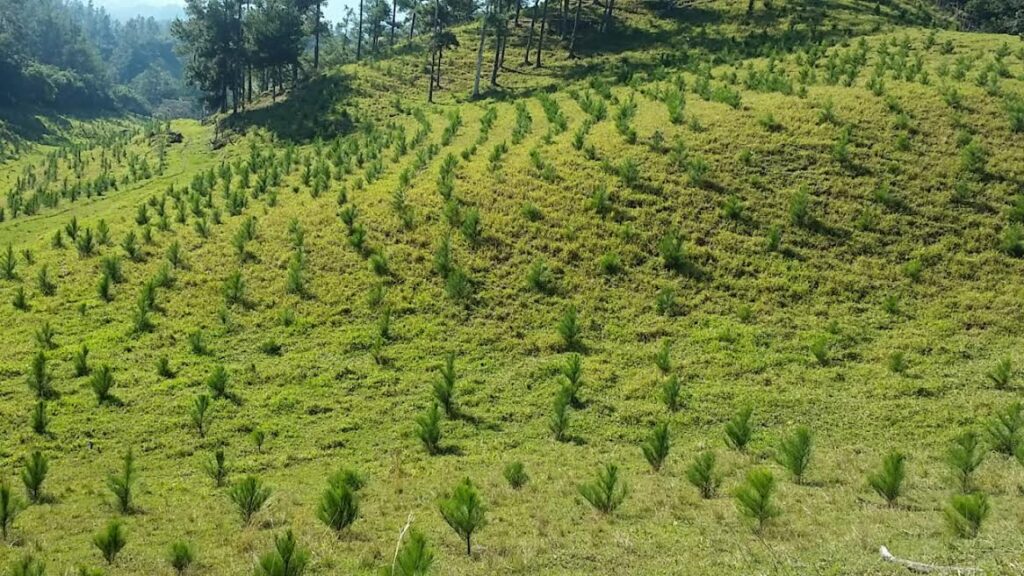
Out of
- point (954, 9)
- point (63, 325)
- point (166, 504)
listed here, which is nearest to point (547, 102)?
point (63, 325)

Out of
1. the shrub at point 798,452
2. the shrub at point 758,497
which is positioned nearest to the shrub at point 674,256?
the shrub at point 798,452

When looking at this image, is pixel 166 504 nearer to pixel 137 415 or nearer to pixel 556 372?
pixel 137 415

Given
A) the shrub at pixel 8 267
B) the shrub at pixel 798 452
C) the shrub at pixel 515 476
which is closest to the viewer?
the shrub at pixel 798 452

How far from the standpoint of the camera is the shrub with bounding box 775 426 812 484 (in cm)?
852

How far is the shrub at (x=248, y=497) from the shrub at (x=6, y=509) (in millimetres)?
2398

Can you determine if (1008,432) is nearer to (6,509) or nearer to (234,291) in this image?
(6,509)

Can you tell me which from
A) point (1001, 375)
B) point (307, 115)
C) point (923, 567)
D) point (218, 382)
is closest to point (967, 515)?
point (923, 567)

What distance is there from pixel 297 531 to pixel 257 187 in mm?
16252

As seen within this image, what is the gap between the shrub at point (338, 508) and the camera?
7.62 m

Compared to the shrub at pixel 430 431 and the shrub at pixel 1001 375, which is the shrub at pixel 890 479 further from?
the shrub at pixel 430 431

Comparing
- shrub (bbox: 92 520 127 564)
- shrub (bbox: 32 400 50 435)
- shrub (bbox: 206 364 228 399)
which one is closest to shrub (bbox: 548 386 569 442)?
shrub (bbox: 206 364 228 399)

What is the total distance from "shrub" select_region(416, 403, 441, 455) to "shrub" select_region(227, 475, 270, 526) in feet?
8.40

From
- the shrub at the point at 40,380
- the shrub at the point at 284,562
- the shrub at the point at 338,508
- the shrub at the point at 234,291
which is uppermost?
the shrub at the point at 284,562

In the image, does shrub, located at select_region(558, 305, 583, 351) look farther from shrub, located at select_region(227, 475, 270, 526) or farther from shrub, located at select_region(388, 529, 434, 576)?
shrub, located at select_region(388, 529, 434, 576)
